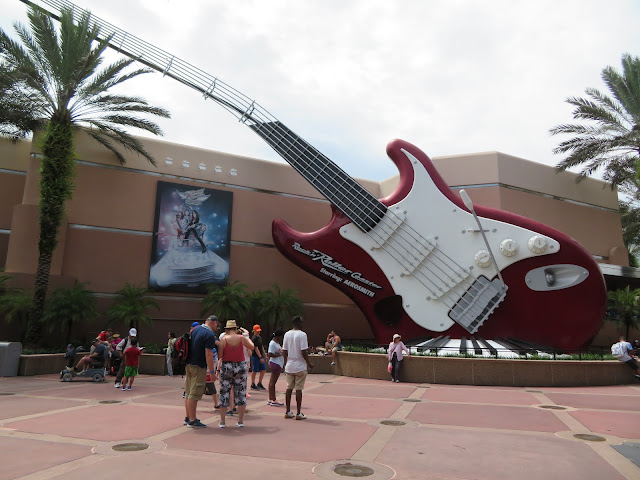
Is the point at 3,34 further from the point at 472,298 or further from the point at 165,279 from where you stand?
the point at 472,298

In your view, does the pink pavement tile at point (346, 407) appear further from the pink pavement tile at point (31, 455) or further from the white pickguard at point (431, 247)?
the white pickguard at point (431, 247)

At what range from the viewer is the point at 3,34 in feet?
51.2

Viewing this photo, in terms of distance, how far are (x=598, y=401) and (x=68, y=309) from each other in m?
15.5

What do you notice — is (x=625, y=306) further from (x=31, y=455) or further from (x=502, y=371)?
(x=31, y=455)

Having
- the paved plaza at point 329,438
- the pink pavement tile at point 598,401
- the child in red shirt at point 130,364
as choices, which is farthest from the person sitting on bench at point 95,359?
the pink pavement tile at point 598,401

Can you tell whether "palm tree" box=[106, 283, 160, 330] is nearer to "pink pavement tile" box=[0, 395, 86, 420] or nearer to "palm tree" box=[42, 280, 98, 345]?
"palm tree" box=[42, 280, 98, 345]

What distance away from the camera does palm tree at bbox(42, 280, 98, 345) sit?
619 inches

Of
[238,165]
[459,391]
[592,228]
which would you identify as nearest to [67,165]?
[238,165]

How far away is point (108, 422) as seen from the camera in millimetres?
6578

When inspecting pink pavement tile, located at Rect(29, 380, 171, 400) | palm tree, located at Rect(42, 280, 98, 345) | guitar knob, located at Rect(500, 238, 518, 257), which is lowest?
pink pavement tile, located at Rect(29, 380, 171, 400)

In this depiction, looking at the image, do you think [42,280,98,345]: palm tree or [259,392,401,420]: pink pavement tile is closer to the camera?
[259,392,401,420]: pink pavement tile

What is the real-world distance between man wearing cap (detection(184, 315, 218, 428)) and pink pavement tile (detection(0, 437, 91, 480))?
4.79 feet

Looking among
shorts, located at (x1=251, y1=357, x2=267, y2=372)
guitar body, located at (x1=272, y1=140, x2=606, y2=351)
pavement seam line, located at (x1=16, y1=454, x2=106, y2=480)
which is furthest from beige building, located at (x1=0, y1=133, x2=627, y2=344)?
pavement seam line, located at (x1=16, y1=454, x2=106, y2=480)

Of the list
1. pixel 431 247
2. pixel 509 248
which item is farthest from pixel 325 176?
pixel 509 248
